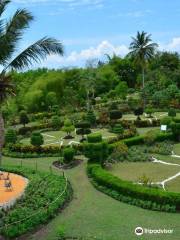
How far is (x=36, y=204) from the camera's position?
19906 millimetres

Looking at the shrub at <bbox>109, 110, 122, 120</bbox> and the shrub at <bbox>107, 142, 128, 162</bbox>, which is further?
the shrub at <bbox>109, 110, 122, 120</bbox>

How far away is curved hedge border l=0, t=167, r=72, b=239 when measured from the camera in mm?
17609

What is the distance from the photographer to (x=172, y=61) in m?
74.4

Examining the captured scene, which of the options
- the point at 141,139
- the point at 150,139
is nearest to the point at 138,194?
the point at 150,139

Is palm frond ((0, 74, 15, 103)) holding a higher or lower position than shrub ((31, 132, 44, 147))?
higher

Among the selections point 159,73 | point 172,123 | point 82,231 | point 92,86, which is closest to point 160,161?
point 172,123

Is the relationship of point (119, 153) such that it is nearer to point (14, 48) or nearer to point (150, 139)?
point (150, 139)

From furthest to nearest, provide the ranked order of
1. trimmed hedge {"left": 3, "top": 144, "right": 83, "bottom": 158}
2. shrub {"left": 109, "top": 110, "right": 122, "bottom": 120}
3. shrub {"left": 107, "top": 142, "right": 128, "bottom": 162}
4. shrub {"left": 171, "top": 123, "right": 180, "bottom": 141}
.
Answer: shrub {"left": 109, "top": 110, "right": 122, "bottom": 120} → shrub {"left": 171, "top": 123, "right": 180, "bottom": 141} → trimmed hedge {"left": 3, "top": 144, "right": 83, "bottom": 158} → shrub {"left": 107, "top": 142, "right": 128, "bottom": 162}

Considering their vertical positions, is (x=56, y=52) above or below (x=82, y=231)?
above

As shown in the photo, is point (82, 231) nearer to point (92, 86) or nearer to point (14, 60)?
point (14, 60)

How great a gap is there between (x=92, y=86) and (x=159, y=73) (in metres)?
Answer: 10.2

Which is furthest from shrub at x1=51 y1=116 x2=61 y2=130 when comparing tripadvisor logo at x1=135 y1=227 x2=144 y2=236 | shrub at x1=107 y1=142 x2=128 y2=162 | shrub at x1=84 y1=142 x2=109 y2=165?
tripadvisor logo at x1=135 y1=227 x2=144 y2=236

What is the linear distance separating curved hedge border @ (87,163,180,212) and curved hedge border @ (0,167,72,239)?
176 cm

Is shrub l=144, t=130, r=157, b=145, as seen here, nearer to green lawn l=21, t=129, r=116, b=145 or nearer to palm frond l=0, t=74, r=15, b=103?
green lawn l=21, t=129, r=116, b=145
